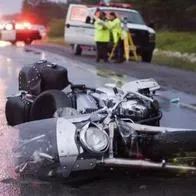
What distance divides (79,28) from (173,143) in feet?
68.1

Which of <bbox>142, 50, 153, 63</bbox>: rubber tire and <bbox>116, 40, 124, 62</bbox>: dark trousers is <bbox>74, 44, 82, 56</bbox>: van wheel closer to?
<bbox>142, 50, 153, 63</bbox>: rubber tire

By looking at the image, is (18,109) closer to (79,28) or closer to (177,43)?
(79,28)

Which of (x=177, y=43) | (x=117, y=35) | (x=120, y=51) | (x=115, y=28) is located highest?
(x=115, y=28)

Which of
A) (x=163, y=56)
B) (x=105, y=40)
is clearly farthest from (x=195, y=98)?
(x=163, y=56)

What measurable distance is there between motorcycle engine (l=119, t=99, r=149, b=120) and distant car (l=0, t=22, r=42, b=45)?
1312 inches

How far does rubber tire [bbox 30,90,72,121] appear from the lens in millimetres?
6704

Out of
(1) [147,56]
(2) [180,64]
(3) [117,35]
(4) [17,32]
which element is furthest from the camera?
(4) [17,32]

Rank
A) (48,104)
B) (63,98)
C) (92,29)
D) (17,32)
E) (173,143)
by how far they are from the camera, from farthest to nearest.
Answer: (17,32) → (92,29) → (48,104) → (63,98) → (173,143)

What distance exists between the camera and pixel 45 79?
303 inches

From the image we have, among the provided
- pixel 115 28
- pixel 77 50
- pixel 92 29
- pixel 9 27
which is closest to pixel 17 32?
pixel 9 27

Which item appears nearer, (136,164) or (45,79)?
(136,164)

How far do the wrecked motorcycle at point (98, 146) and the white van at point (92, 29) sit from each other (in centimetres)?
1855

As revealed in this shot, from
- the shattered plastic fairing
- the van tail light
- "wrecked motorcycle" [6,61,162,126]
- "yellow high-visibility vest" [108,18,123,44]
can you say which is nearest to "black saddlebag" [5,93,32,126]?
"wrecked motorcycle" [6,61,162,126]

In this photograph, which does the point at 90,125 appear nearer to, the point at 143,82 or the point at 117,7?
the point at 143,82
